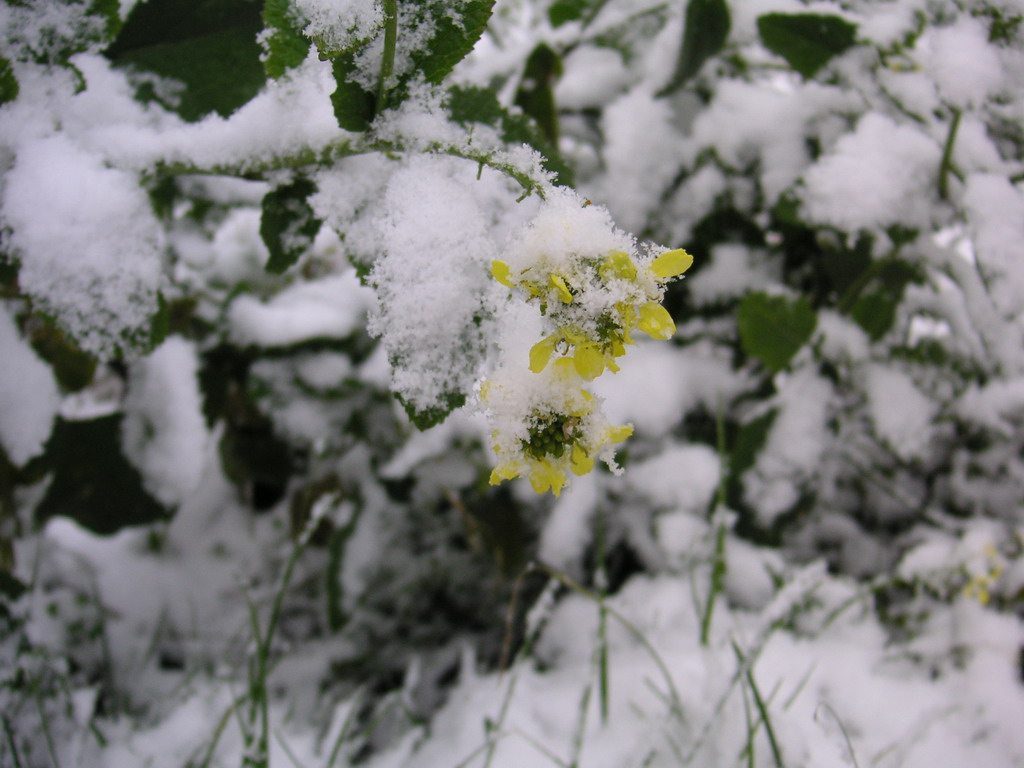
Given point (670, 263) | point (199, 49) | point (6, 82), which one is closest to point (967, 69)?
point (670, 263)

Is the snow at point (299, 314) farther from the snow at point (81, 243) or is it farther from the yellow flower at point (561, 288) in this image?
the yellow flower at point (561, 288)

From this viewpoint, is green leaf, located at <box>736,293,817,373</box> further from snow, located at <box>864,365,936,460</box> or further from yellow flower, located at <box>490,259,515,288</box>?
yellow flower, located at <box>490,259,515,288</box>

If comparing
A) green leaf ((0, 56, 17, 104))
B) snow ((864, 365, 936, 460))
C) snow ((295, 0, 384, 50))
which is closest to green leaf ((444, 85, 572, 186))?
snow ((295, 0, 384, 50))

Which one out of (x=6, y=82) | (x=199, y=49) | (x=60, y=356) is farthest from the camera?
(x=60, y=356)

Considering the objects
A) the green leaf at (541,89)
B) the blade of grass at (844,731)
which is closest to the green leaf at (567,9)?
the green leaf at (541,89)

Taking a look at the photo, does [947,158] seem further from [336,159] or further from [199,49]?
[199,49]
